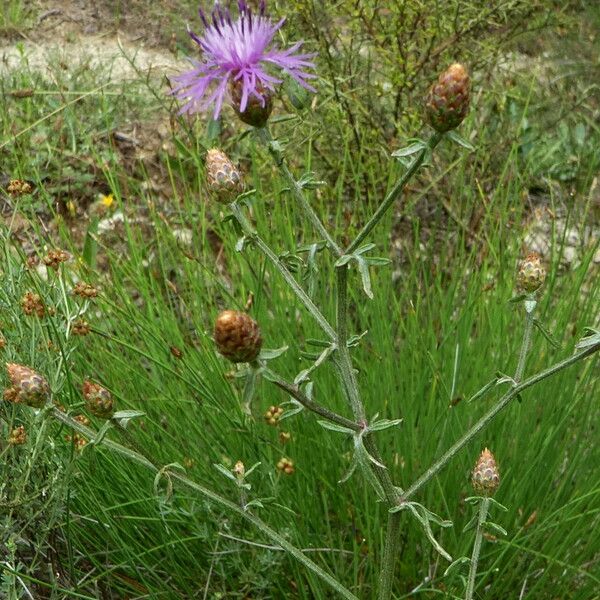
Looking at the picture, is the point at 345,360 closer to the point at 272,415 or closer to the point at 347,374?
the point at 347,374

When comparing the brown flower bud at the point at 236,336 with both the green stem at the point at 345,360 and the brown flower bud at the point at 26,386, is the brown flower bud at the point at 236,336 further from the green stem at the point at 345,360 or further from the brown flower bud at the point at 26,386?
the brown flower bud at the point at 26,386

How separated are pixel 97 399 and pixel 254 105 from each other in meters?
0.48

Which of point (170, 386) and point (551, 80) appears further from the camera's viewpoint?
point (551, 80)

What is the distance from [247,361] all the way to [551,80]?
4.11m

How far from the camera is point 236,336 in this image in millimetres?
1134

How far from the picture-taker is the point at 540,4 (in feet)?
10.3

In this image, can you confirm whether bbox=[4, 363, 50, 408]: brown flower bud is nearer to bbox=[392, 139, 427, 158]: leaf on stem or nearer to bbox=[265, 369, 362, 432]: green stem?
bbox=[265, 369, 362, 432]: green stem

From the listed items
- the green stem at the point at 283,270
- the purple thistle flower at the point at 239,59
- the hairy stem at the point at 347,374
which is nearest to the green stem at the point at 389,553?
the hairy stem at the point at 347,374

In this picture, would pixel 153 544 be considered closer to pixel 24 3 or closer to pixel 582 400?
pixel 582 400

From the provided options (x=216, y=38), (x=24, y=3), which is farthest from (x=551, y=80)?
(x=216, y=38)

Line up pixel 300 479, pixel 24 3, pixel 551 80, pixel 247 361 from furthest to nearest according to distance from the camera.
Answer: pixel 24 3 < pixel 551 80 < pixel 300 479 < pixel 247 361


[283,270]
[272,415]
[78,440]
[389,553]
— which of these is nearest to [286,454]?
[272,415]

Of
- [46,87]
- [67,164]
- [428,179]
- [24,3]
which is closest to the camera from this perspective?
[428,179]

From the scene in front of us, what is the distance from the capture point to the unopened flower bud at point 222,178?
1312 millimetres
